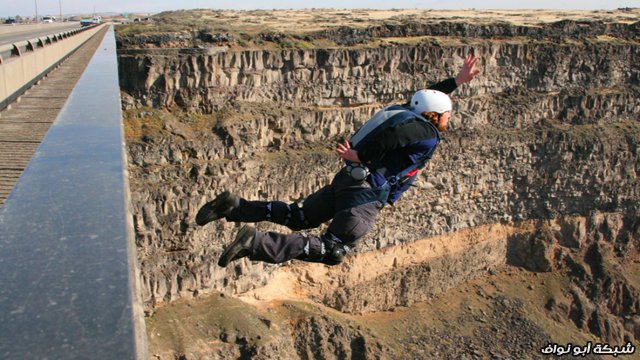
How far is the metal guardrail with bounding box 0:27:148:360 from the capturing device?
307 centimetres

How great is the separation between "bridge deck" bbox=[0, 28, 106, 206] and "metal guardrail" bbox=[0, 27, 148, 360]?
1220mm

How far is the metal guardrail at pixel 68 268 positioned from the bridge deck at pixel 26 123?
1.22m

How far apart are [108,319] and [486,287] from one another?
1466 inches

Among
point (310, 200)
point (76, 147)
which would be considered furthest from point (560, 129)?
point (76, 147)

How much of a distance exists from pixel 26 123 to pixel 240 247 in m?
3.90

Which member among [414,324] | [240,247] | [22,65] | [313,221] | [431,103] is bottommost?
[414,324]

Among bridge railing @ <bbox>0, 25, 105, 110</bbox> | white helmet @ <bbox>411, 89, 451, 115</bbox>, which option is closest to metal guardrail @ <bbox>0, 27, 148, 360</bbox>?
white helmet @ <bbox>411, 89, 451, 115</bbox>

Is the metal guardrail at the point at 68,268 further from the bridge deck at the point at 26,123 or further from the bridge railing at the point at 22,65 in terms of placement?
the bridge railing at the point at 22,65

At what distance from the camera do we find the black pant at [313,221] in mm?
8617

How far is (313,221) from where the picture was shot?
32.2ft

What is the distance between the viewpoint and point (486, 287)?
3834cm

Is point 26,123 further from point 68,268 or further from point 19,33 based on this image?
point 19,33

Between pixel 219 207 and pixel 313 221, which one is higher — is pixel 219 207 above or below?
above

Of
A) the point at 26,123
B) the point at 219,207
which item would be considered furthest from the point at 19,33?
the point at 219,207
